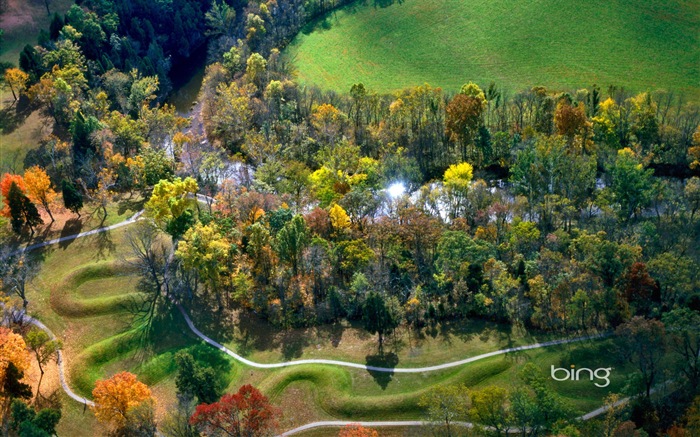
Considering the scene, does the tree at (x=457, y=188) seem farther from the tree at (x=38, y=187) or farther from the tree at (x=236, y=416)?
the tree at (x=38, y=187)

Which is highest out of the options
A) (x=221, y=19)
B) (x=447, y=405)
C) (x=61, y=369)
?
(x=221, y=19)

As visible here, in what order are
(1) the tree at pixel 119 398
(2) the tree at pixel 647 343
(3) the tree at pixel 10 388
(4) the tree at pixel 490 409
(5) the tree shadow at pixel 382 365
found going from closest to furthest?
1. (4) the tree at pixel 490 409
2. (2) the tree at pixel 647 343
3. (1) the tree at pixel 119 398
4. (3) the tree at pixel 10 388
5. (5) the tree shadow at pixel 382 365

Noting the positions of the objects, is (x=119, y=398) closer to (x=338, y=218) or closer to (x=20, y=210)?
(x=338, y=218)

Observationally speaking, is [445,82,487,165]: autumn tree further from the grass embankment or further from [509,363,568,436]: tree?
[509,363,568,436]: tree

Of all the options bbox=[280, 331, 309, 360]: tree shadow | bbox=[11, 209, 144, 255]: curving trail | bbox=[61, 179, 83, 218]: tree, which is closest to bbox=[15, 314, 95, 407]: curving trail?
bbox=[11, 209, 144, 255]: curving trail

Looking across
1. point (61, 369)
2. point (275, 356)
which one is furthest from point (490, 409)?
point (61, 369)

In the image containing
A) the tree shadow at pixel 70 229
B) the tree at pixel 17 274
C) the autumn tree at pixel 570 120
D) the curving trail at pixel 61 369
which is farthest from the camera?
the autumn tree at pixel 570 120

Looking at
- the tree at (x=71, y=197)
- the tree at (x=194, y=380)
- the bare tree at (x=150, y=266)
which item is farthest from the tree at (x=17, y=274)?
the tree at (x=194, y=380)
